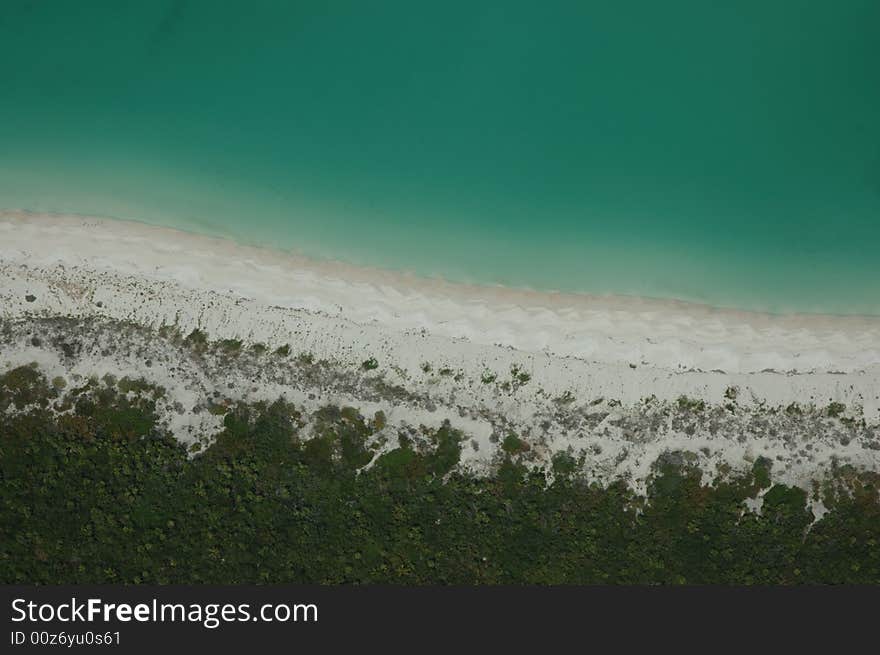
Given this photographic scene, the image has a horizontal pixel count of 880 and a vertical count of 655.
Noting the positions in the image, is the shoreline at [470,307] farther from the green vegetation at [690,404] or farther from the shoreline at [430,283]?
the green vegetation at [690,404]

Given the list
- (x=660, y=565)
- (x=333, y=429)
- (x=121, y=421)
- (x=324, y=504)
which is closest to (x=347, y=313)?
(x=333, y=429)

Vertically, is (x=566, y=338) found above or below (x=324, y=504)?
above

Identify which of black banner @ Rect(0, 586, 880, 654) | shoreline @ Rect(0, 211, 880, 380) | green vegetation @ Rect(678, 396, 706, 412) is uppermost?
shoreline @ Rect(0, 211, 880, 380)

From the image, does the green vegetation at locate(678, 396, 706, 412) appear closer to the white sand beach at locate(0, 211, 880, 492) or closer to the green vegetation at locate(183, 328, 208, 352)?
the white sand beach at locate(0, 211, 880, 492)

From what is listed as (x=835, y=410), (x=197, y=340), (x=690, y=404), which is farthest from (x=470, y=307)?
(x=835, y=410)

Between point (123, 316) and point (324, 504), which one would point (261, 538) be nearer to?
point (324, 504)

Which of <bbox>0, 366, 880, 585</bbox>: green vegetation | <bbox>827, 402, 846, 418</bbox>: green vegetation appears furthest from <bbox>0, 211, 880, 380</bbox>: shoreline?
<bbox>0, 366, 880, 585</bbox>: green vegetation

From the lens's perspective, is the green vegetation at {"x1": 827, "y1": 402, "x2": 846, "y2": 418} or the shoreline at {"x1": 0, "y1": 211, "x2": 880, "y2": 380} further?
the shoreline at {"x1": 0, "y1": 211, "x2": 880, "y2": 380}
